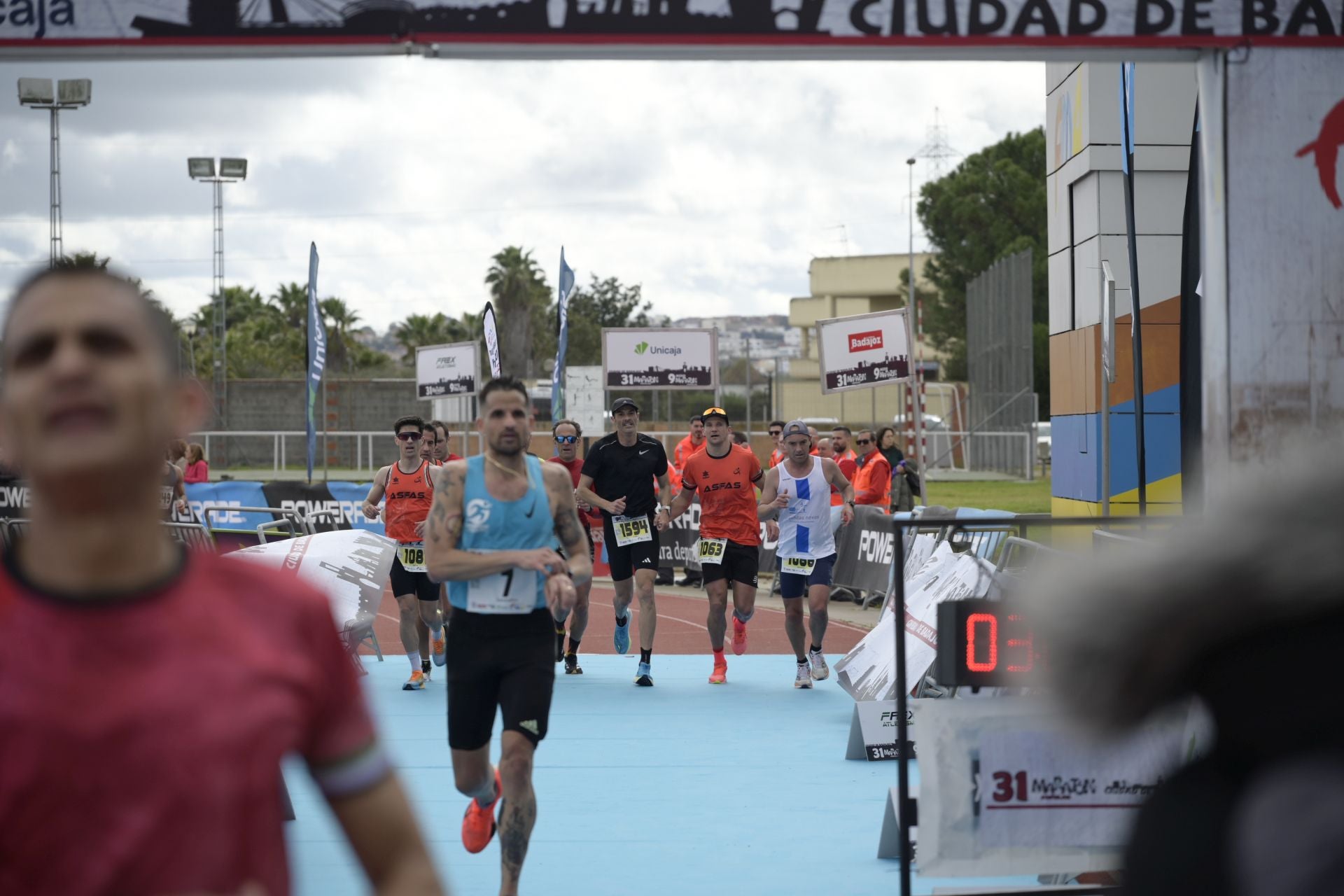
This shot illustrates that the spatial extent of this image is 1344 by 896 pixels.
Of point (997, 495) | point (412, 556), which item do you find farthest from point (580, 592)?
point (997, 495)

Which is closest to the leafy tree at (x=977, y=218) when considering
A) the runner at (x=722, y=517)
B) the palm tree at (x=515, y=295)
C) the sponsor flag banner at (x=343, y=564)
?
the palm tree at (x=515, y=295)

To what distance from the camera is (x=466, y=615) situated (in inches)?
242

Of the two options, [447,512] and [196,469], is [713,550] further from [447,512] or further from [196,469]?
[196,469]

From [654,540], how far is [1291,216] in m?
8.30

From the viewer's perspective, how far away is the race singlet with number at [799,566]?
12.3 meters

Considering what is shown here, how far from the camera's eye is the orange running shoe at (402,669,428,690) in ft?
41.1

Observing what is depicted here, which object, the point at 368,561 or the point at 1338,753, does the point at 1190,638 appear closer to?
the point at 1338,753

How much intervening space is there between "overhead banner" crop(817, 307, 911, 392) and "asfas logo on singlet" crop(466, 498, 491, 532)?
10169 millimetres

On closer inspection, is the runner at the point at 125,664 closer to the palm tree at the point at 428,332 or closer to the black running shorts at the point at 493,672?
the black running shorts at the point at 493,672

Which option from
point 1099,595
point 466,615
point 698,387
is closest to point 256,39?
point 466,615

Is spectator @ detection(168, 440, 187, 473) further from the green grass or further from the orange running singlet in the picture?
the green grass

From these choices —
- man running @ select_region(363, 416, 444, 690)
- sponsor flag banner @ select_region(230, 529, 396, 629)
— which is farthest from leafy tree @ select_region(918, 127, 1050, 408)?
sponsor flag banner @ select_region(230, 529, 396, 629)

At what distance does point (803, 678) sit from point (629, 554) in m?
1.92

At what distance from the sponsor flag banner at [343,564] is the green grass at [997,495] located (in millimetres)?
17306
